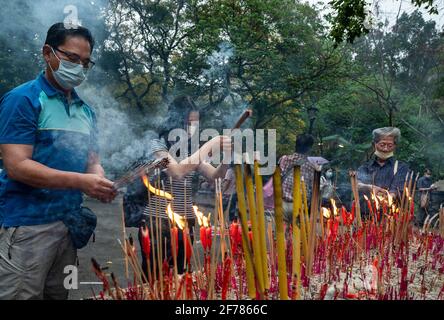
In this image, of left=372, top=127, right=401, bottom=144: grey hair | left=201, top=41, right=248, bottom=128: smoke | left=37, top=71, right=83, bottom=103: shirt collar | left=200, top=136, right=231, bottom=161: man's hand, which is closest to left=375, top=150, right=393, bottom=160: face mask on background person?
left=372, top=127, right=401, bottom=144: grey hair

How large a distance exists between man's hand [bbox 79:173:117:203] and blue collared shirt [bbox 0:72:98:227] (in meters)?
0.21

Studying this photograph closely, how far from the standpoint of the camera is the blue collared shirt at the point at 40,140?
7.33 ft

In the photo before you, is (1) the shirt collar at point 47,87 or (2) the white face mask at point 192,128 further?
(2) the white face mask at point 192,128

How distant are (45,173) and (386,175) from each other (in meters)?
3.88

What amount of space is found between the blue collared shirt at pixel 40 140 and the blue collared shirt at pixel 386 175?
323cm

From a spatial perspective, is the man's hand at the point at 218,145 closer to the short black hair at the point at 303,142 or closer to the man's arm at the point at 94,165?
the man's arm at the point at 94,165

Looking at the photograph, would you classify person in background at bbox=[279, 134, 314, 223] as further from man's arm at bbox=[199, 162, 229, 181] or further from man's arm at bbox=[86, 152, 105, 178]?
man's arm at bbox=[86, 152, 105, 178]

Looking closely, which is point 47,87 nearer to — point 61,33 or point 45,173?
point 61,33

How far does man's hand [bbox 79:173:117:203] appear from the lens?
2.29 metres

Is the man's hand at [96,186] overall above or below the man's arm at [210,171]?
below

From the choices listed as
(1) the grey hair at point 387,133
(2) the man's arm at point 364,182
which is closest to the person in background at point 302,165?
(2) the man's arm at point 364,182
